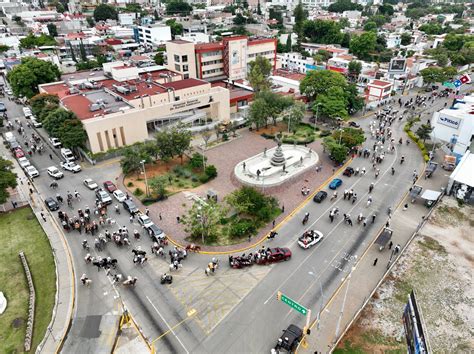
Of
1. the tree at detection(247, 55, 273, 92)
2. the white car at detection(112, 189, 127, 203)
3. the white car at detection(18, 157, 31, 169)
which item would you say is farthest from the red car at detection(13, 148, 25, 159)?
the tree at detection(247, 55, 273, 92)

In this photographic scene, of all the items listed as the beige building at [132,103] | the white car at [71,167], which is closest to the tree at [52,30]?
the beige building at [132,103]

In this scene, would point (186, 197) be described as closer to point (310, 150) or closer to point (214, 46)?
point (310, 150)

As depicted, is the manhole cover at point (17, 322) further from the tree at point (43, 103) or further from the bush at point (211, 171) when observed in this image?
the tree at point (43, 103)

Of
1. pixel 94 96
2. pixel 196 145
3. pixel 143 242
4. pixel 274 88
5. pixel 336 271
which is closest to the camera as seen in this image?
pixel 336 271

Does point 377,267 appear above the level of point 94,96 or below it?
below

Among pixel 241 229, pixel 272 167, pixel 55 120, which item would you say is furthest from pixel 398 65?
pixel 55 120

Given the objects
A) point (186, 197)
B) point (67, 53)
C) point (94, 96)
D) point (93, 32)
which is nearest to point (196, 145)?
point (186, 197)
